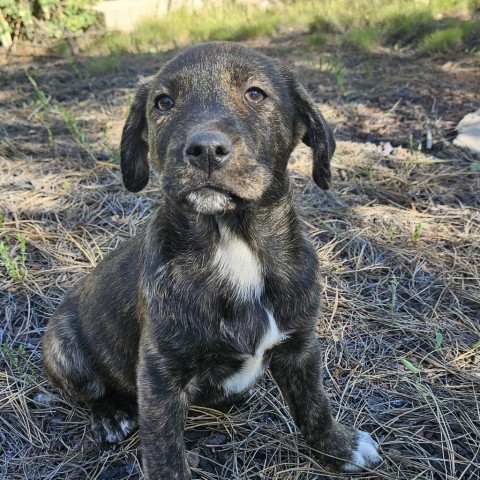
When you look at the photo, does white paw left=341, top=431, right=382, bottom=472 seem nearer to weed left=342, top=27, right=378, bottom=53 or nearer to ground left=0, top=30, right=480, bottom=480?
ground left=0, top=30, right=480, bottom=480

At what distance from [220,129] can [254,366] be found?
3.43 ft

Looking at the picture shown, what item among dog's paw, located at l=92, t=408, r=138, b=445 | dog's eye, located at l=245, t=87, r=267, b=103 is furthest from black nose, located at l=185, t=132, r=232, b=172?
dog's paw, located at l=92, t=408, r=138, b=445

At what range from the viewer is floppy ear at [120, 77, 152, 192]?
2.72m

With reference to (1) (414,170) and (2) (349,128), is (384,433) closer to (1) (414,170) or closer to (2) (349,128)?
(1) (414,170)

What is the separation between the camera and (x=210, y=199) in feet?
6.82

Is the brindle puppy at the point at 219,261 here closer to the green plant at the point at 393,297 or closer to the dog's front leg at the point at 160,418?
the dog's front leg at the point at 160,418

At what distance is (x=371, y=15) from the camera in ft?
29.3

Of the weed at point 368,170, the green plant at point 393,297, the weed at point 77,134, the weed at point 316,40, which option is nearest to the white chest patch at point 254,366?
the green plant at point 393,297

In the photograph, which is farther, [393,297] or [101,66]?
[101,66]

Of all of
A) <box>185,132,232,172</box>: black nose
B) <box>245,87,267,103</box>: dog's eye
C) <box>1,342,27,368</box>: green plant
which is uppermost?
<box>245,87,267,103</box>: dog's eye

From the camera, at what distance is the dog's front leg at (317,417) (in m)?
2.62

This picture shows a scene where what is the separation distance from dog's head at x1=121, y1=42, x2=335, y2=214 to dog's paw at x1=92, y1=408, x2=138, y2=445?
1200mm

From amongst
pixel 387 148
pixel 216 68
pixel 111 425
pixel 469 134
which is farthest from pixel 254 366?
pixel 469 134

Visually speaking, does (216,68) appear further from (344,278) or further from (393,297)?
(344,278)
